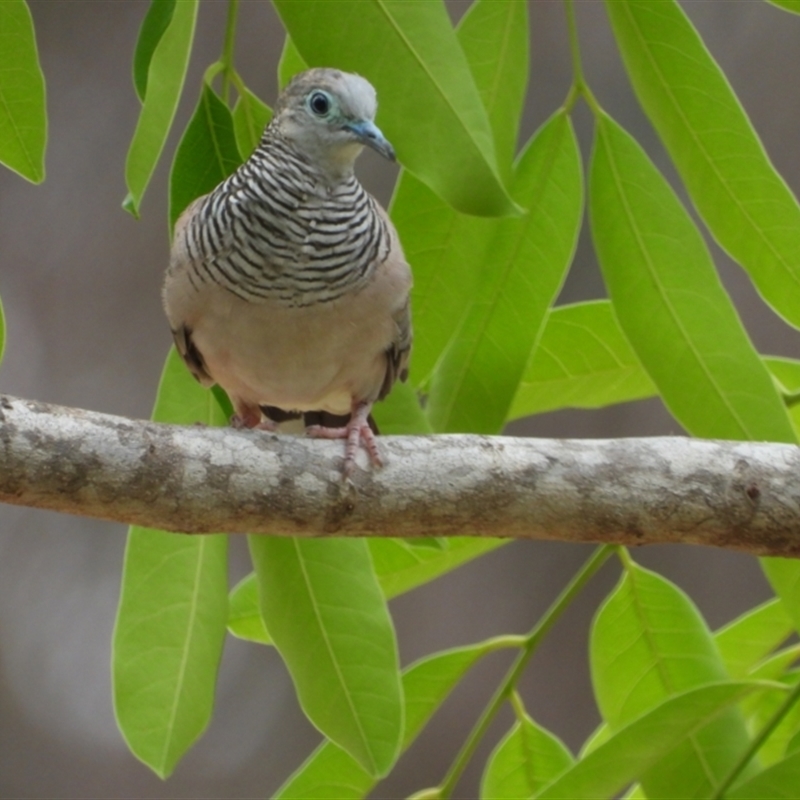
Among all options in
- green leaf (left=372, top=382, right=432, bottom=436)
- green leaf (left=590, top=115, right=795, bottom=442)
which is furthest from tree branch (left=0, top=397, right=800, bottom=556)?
green leaf (left=372, top=382, right=432, bottom=436)

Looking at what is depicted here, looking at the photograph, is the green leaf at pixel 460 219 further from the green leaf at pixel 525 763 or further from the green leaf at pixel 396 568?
the green leaf at pixel 525 763

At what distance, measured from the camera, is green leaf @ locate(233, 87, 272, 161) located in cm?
212

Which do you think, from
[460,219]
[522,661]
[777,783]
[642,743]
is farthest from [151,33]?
[777,783]

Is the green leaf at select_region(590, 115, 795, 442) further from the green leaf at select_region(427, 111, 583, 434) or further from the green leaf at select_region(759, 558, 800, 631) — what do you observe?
the green leaf at select_region(759, 558, 800, 631)

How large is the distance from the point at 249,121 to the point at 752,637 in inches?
50.1

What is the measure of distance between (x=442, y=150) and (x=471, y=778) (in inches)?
156

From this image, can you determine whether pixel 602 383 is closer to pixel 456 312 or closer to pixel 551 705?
pixel 456 312

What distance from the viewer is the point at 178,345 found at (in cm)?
217

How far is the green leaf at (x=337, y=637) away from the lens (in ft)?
6.26

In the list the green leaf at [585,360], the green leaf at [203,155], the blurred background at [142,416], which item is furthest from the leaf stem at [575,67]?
the blurred background at [142,416]

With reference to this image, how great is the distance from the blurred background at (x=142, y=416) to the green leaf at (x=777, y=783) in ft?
10.1

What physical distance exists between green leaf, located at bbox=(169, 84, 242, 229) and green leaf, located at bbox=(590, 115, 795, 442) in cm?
57

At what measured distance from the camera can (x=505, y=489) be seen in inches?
66.5

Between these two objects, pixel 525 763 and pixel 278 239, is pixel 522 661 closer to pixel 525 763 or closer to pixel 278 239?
pixel 525 763
